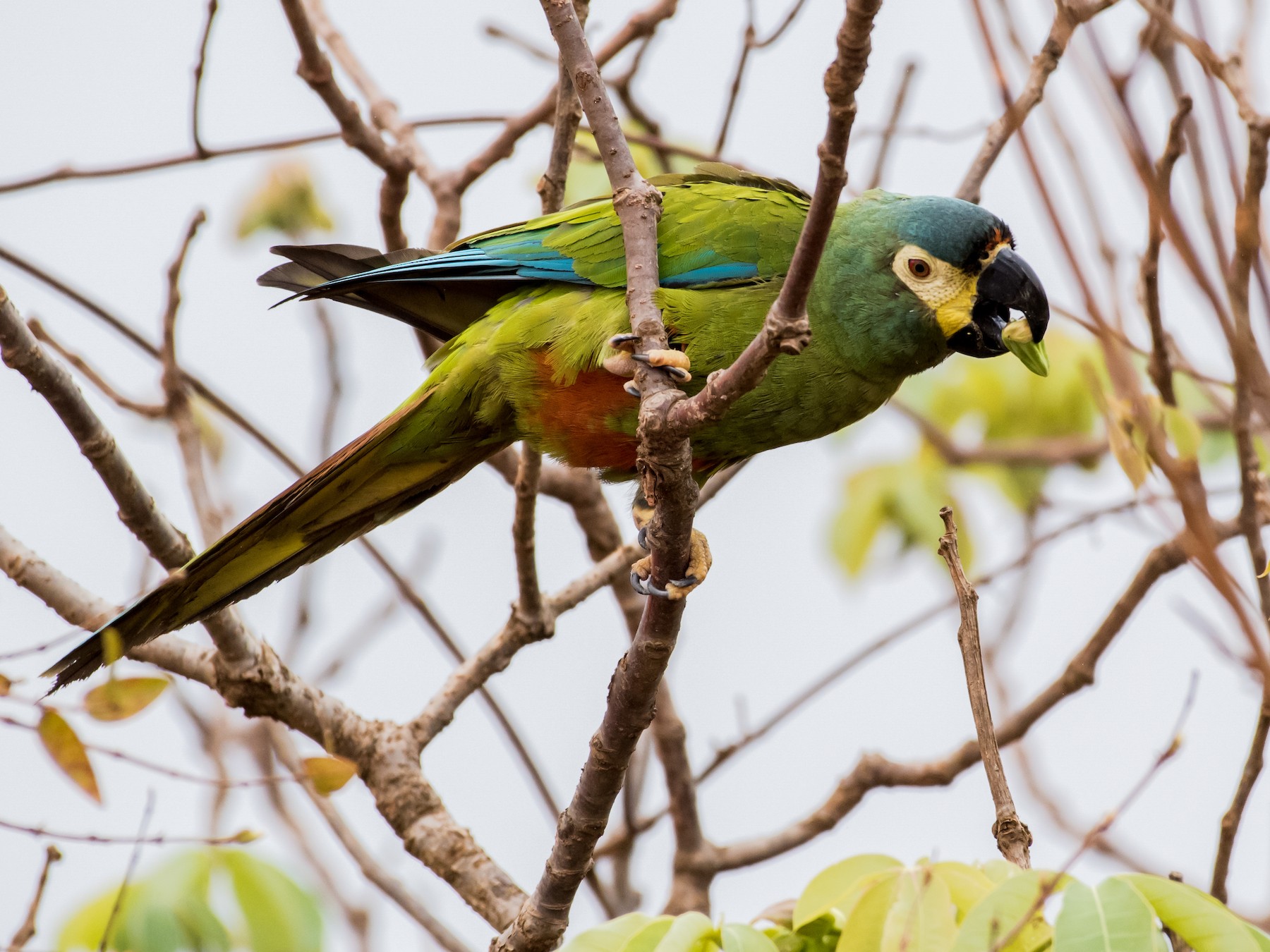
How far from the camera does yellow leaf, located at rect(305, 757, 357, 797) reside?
2.88m

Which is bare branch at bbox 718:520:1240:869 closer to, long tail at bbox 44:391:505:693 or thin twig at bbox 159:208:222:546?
long tail at bbox 44:391:505:693

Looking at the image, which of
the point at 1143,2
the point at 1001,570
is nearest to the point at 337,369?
the point at 1001,570

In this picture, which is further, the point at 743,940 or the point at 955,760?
the point at 955,760

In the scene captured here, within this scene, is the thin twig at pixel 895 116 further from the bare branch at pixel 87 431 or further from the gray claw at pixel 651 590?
the bare branch at pixel 87 431

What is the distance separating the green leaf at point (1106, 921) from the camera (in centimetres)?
184

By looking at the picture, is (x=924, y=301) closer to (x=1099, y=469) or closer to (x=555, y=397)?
(x=555, y=397)

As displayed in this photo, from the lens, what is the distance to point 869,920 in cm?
221

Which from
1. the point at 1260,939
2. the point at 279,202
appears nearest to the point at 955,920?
the point at 1260,939

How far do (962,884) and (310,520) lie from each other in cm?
209

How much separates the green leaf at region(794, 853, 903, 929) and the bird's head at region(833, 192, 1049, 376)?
162cm

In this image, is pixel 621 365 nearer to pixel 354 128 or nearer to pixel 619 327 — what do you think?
pixel 619 327

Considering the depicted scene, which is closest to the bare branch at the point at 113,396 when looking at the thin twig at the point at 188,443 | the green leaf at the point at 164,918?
the thin twig at the point at 188,443

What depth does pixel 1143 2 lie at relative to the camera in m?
2.07

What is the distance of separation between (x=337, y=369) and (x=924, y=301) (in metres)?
2.46
